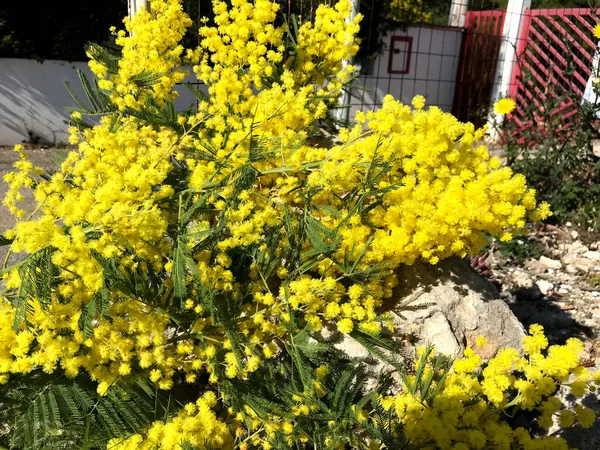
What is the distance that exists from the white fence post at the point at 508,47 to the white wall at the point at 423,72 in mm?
677

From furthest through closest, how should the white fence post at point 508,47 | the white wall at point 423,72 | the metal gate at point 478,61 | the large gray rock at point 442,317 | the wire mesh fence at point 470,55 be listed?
the metal gate at point 478,61 → the white fence post at point 508,47 → the white wall at point 423,72 → the wire mesh fence at point 470,55 → the large gray rock at point 442,317

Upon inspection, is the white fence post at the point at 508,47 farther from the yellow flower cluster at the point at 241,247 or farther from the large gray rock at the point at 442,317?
the yellow flower cluster at the point at 241,247

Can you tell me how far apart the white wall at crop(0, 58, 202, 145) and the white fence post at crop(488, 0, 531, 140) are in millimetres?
4631

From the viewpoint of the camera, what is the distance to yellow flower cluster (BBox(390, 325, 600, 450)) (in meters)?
1.50

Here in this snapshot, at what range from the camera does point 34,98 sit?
6324mm

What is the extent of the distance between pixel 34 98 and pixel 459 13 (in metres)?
6.33

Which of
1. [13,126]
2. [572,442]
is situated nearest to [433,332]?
[572,442]

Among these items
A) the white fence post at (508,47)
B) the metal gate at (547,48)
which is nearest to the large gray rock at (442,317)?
the metal gate at (547,48)

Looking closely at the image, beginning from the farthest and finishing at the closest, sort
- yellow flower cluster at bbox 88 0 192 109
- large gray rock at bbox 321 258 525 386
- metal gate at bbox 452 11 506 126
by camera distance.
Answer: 1. metal gate at bbox 452 11 506 126
2. yellow flower cluster at bbox 88 0 192 109
3. large gray rock at bbox 321 258 525 386

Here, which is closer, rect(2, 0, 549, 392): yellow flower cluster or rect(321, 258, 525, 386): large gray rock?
rect(2, 0, 549, 392): yellow flower cluster

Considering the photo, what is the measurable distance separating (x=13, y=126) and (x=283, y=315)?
599cm

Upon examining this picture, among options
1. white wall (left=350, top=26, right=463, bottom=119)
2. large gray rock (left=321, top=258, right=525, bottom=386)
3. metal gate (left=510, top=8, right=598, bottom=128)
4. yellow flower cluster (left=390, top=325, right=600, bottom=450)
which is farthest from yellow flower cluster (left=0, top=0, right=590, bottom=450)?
metal gate (left=510, top=8, right=598, bottom=128)

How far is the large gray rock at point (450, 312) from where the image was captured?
2.15 metres

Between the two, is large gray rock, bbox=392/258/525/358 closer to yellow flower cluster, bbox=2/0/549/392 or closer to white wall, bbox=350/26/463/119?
yellow flower cluster, bbox=2/0/549/392
